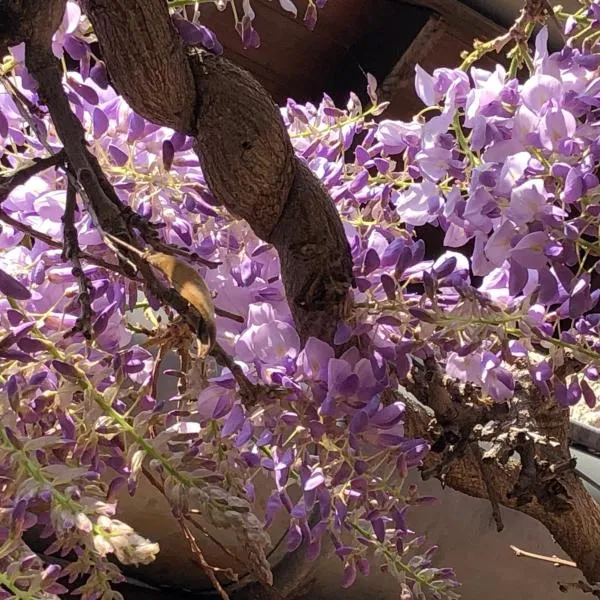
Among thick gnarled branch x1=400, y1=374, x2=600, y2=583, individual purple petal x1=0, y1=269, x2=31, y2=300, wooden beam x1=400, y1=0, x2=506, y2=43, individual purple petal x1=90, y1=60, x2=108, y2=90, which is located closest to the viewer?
individual purple petal x1=0, y1=269, x2=31, y2=300

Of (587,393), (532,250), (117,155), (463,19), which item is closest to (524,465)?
(587,393)

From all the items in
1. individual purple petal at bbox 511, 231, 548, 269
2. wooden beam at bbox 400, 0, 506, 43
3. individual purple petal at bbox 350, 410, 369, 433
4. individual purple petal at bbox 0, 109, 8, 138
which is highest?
wooden beam at bbox 400, 0, 506, 43

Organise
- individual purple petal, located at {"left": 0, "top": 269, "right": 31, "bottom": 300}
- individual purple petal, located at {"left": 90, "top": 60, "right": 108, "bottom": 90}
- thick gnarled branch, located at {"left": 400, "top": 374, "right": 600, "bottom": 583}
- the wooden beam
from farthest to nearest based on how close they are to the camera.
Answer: the wooden beam, thick gnarled branch, located at {"left": 400, "top": 374, "right": 600, "bottom": 583}, individual purple petal, located at {"left": 90, "top": 60, "right": 108, "bottom": 90}, individual purple petal, located at {"left": 0, "top": 269, "right": 31, "bottom": 300}

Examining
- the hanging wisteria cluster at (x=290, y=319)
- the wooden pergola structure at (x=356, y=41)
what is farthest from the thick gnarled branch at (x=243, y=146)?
the wooden pergola structure at (x=356, y=41)

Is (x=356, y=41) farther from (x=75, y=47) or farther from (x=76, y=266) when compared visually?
(x=76, y=266)

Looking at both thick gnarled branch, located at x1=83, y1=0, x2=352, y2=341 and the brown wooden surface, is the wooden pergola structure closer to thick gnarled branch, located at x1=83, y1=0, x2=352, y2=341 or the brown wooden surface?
the brown wooden surface

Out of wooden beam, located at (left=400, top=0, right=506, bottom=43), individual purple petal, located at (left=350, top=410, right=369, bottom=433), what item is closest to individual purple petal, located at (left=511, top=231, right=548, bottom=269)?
individual purple petal, located at (left=350, top=410, right=369, bottom=433)

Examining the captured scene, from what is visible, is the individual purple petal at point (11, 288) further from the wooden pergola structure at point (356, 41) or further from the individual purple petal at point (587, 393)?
the wooden pergola structure at point (356, 41)
